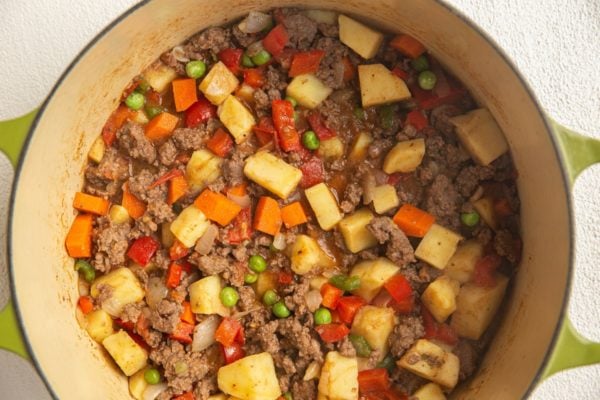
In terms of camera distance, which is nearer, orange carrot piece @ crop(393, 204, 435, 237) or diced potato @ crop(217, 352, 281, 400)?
diced potato @ crop(217, 352, 281, 400)

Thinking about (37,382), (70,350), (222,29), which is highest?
(222,29)

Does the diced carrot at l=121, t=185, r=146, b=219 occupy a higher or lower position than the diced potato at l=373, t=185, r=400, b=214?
higher

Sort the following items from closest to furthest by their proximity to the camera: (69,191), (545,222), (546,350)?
(546,350)
(545,222)
(69,191)

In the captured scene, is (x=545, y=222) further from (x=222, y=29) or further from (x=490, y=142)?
(x=222, y=29)

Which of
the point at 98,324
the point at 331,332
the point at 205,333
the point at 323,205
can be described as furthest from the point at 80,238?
the point at 331,332

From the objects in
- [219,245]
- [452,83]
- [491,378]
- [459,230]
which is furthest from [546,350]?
[219,245]

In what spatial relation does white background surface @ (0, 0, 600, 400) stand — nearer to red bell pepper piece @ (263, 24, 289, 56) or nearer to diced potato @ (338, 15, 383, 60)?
diced potato @ (338, 15, 383, 60)

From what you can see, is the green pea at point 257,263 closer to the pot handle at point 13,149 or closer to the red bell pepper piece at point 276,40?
the red bell pepper piece at point 276,40

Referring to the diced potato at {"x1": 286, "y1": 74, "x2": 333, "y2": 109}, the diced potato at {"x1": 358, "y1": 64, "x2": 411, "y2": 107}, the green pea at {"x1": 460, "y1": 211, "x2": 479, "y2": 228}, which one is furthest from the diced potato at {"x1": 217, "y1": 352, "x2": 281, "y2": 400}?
the diced potato at {"x1": 358, "y1": 64, "x2": 411, "y2": 107}
